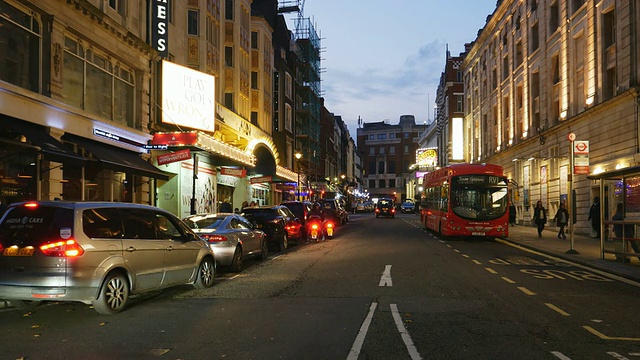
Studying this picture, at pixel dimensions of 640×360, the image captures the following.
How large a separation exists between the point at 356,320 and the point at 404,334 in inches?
39.8

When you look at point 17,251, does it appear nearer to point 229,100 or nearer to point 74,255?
point 74,255

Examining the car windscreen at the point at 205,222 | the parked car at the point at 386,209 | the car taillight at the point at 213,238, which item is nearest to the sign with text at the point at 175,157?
the car windscreen at the point at 205,222

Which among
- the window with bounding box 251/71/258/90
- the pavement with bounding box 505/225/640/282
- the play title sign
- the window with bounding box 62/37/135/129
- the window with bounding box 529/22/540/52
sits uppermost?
the window with bounding box 529/22/540/52

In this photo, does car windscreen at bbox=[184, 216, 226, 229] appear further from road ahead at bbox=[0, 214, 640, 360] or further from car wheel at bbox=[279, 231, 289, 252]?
car wheel at bbox=[279, 231, 289, 252]

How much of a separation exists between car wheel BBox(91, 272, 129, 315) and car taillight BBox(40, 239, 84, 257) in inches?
25.8

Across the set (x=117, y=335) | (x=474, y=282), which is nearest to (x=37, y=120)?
(x=117, y=335)

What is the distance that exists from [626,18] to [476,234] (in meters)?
11.1

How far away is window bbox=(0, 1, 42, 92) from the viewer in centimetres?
1484

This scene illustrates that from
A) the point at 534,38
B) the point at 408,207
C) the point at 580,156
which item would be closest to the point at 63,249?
the point at 580,156

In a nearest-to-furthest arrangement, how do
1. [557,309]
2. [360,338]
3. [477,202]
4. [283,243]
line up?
1. [360,338]
2. [557,309]
3. [283,243]
4. [477,202]

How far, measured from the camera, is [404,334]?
711 centimetres

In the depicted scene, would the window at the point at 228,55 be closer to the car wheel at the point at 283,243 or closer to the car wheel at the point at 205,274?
the car wheel at the point at 283,243

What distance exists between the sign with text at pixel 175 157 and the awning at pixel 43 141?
6337 millimetres

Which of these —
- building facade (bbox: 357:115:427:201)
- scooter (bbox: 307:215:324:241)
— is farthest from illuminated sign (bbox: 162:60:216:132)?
building facade (bbox: 357:115:427:201)
